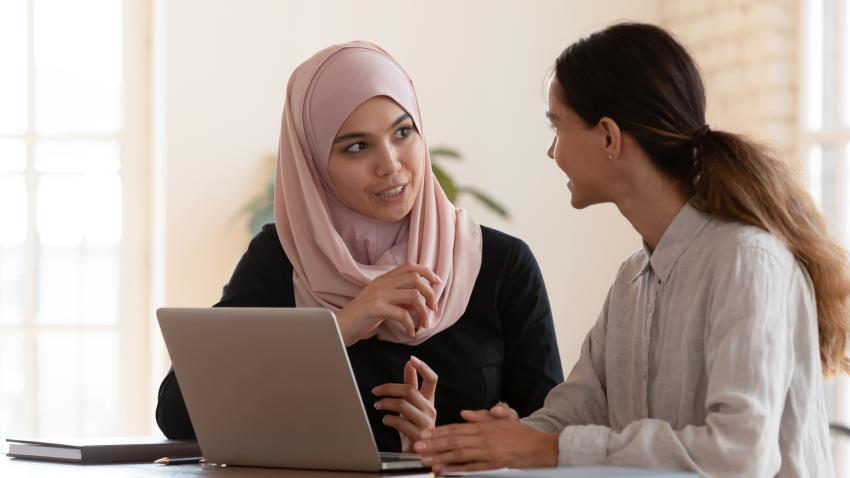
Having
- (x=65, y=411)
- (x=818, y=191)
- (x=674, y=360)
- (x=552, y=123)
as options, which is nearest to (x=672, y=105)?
(x=552, y=123)

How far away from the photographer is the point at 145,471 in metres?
1.74

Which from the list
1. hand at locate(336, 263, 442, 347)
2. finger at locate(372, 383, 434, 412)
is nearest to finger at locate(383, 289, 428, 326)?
hand at locate(336, 263, 442, 347)

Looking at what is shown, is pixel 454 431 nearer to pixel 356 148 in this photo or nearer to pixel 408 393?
pixel 408 393

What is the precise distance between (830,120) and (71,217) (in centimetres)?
311

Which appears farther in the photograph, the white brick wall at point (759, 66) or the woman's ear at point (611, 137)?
the white brick wall at point (759, 66)

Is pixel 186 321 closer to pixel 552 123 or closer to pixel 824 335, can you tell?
pixel 552 123

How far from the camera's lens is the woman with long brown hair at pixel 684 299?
147cm

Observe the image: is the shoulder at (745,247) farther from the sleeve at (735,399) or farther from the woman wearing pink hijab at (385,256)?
the woman wearing pink hijab at (385,256)

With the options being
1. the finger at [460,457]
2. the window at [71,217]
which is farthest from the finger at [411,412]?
the window at [71,217]

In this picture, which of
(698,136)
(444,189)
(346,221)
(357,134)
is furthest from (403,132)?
(444,189)

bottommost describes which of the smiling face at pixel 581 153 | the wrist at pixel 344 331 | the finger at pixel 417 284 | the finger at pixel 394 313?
the wrist at pixel 344 331

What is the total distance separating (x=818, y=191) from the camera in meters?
4.51

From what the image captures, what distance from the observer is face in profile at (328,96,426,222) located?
218cm

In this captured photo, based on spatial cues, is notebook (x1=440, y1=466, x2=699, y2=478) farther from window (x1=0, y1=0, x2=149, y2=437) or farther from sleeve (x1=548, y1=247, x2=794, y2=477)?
window (x1=0, y1=0, x2=149, y2=437)
